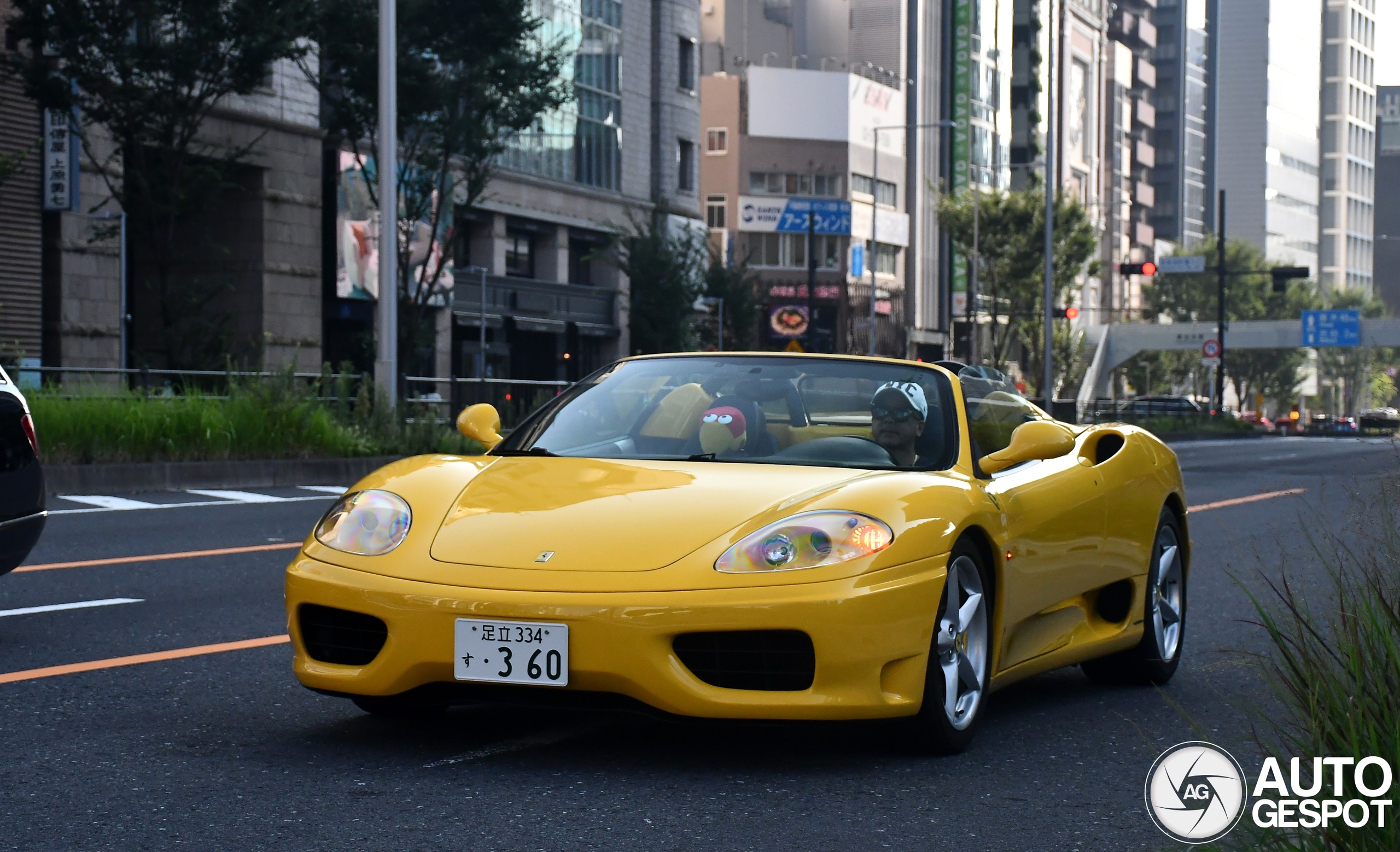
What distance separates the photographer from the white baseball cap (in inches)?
235

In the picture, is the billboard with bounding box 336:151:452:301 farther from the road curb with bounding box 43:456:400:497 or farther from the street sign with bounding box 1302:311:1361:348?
the street sign with bounding box 1302:311:1361:348

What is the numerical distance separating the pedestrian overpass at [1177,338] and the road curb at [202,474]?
71.1 metres

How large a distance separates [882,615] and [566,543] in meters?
0.87

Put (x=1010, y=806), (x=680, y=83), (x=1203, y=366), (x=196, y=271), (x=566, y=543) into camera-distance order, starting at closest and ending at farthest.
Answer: (x=1010, y=806) < (x=566, y=543) < (x=196, y=271) < (x=680, y=83) < (x=1203, y=366)

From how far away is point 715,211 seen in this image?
83.8 meters

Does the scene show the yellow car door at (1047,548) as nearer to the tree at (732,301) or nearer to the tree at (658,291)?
the tree at (658,291)

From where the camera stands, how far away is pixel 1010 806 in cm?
461

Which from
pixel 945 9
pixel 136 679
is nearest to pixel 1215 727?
pixel 136 679

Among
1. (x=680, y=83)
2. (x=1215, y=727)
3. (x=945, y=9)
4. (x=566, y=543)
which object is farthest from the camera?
(x=945, y=9)

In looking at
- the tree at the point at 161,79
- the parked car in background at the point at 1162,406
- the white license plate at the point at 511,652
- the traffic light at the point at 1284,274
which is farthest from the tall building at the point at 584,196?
the white license plate at the point at 511,652

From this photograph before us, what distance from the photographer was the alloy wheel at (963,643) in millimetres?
5141

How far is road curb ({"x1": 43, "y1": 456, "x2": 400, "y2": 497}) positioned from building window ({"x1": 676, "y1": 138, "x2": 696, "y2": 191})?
124 ft

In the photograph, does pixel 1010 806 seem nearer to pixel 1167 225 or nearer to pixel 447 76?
pixel 447 76

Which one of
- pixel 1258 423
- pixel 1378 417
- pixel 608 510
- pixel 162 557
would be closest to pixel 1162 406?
pixel 1258 423
